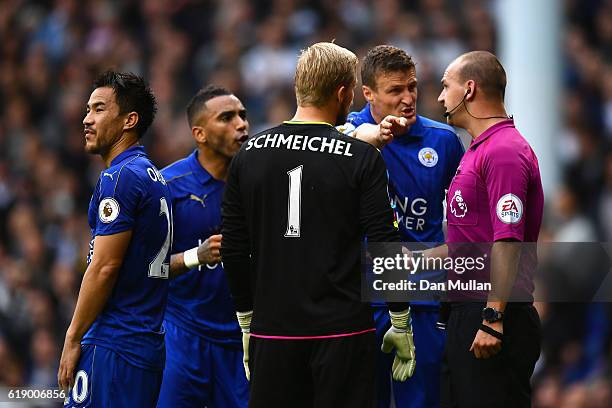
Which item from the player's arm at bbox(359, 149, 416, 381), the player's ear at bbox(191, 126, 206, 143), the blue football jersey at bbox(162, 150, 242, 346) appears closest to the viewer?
the player's arm at bbox(359, 149, 416, 381)

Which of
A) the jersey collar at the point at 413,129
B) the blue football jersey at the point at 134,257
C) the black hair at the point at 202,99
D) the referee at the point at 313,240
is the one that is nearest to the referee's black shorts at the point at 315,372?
the referee at the point at 313,240

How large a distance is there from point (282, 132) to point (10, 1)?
13309 millimetres

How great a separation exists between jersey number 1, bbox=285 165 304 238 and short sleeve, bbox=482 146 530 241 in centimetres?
88

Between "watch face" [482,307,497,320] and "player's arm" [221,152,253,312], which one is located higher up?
"player's arm" [221,152,253,312]

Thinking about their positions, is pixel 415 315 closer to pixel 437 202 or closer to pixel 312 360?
pixel 437 202

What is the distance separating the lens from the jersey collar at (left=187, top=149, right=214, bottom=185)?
668 centimetres

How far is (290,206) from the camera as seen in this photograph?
4930 millimetres

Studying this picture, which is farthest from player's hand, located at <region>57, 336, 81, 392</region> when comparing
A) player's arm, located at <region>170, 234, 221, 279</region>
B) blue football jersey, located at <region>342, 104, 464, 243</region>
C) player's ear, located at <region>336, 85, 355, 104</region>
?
blue football jersey, located at <region>342, 104, 464, 243</region>

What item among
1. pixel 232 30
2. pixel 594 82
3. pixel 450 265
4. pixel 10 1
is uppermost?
pixel 10 1

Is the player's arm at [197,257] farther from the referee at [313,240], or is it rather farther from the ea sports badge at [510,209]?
the ea sports badge at [510,209]

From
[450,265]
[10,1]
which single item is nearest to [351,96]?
[450,265]

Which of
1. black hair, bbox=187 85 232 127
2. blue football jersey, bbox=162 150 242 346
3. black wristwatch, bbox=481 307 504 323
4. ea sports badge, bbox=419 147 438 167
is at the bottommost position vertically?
black wristwatch, bbox=481 307 504 323

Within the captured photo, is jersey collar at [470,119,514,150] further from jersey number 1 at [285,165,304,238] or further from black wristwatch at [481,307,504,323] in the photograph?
jersey number 1 at [285,165,304,238]

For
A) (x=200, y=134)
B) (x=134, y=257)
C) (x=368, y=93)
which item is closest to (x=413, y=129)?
(x=368, y=93)
